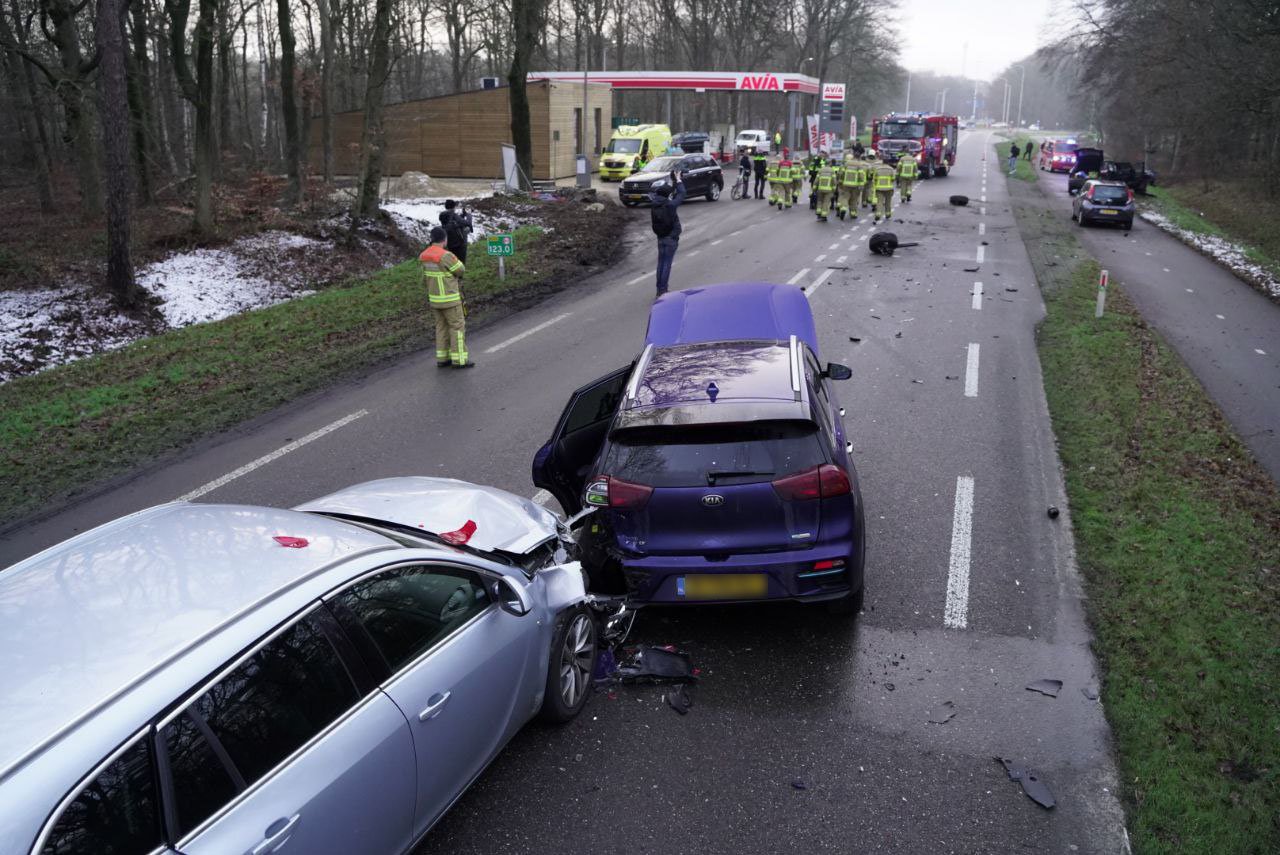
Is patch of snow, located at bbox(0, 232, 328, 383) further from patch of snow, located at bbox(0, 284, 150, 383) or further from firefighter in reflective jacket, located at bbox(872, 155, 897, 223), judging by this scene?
firefighter in reflective jacket, located at bbox(872, 155, 897, 223)

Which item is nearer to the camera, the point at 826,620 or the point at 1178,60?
the point at 826,620

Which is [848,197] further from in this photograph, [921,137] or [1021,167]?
[1021,167]

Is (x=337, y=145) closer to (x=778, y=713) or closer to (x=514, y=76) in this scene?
(x=514, y=76)

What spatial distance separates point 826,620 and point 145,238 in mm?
17983

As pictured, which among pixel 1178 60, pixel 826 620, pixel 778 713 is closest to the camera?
pixel 778 713

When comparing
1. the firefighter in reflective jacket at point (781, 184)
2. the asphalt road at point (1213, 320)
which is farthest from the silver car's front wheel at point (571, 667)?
the firefighter in reflective jacket at point (781, 184)

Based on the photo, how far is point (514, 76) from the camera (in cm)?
3161

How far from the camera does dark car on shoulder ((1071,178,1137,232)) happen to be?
27078mm

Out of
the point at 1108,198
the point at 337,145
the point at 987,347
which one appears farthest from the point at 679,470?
the point at 337,145

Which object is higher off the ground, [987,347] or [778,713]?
[987,347]

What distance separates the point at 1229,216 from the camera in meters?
29.8

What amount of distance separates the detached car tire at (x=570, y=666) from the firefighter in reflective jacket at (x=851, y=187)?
23.0 meters

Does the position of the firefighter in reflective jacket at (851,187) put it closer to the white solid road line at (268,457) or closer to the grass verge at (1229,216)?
the grass verge at (1229,216)

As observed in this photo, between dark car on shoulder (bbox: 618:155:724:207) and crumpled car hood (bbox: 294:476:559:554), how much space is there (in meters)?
24.7
